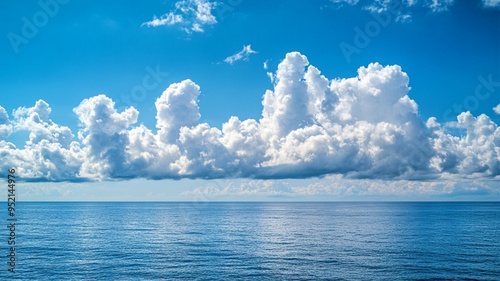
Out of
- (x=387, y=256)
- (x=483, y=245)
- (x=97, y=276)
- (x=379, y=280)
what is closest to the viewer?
(x=379, y=280)

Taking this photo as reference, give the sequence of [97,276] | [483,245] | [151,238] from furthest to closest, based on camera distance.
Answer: [151,238] → [483,245] → [97,276]

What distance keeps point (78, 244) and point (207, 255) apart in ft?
106

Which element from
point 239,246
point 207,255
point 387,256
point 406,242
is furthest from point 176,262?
point 406,242

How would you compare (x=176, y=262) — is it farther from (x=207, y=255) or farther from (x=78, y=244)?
(x=78, y=244)

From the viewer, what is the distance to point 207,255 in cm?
6956

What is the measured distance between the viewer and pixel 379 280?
51.4 m

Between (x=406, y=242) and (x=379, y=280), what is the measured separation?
38330mm

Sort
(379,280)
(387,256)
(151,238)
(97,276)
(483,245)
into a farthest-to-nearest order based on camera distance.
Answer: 1. (151,238)
2. (483,245)
3. (387,256)
4. (97,276)
5. (379,280)

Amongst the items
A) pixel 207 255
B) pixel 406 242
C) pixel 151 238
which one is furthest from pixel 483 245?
pixel 151 238

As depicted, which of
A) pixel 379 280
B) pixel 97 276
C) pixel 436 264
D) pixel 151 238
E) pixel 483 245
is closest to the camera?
pixel 379 280

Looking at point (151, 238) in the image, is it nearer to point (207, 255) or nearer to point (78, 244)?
point (78, 244)

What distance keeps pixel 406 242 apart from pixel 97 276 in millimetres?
64164

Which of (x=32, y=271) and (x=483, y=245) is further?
(x=483, y=245)

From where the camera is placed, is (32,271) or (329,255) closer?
(32,271)
